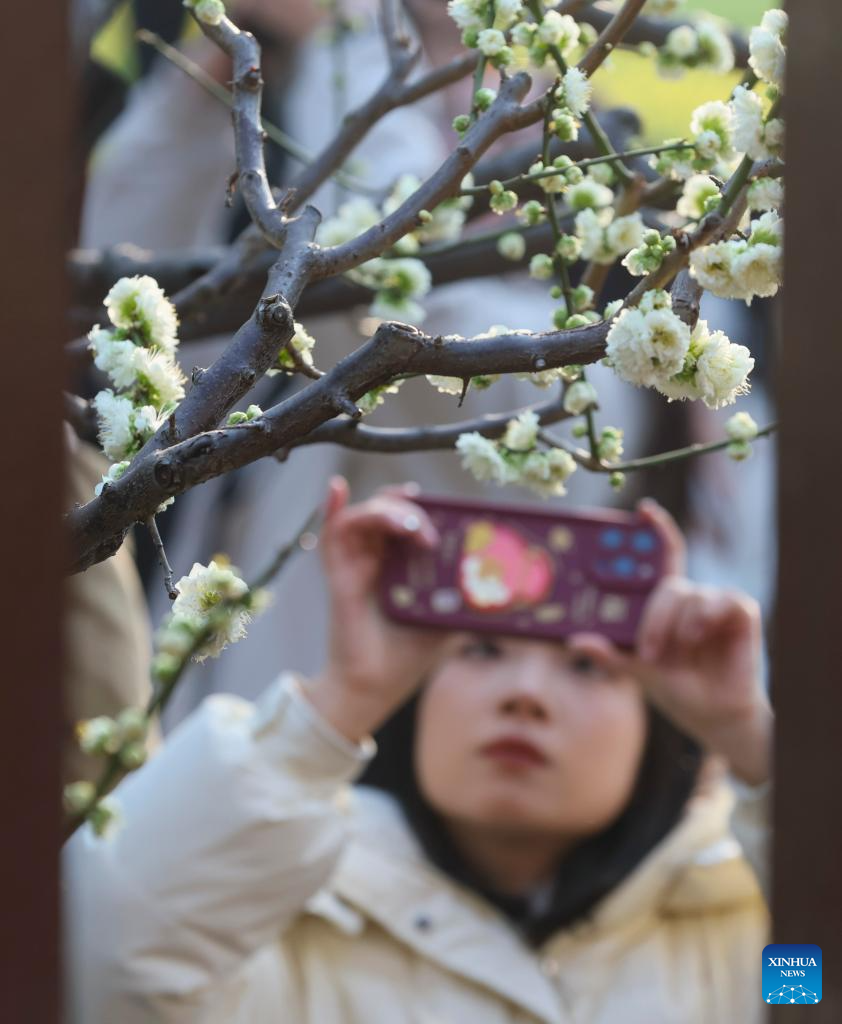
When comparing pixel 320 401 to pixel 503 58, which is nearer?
pixel 320 401

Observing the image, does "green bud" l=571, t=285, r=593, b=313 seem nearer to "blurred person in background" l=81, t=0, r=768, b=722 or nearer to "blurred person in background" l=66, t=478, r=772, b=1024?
"blurred person in background" l=66, t=478, r=772, b=1024

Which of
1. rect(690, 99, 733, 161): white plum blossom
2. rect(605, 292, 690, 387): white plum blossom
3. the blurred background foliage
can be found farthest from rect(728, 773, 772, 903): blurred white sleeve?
the blurred background foliage

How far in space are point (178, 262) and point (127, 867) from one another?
525 mm

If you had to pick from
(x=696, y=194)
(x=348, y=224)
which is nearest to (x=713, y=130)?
(x=696, y=194)

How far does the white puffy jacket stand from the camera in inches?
49.1

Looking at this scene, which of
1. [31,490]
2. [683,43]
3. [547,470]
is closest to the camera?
[31,490]

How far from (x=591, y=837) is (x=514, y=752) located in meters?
0.16

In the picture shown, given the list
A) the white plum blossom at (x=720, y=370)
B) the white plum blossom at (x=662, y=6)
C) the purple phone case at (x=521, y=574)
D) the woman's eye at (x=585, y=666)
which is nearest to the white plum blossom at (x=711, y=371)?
the white plum blossom at (x=720, y=370)

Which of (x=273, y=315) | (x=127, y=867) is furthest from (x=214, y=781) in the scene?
(x=273, y=315)

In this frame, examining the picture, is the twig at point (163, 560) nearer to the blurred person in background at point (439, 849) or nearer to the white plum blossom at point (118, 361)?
the white plum blossom at point (118, 361)

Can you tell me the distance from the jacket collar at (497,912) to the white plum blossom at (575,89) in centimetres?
89

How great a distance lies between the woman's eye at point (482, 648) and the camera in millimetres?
1374

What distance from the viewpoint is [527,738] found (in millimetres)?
1328

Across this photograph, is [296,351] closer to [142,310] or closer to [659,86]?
[142,310]
